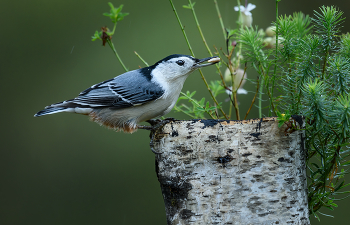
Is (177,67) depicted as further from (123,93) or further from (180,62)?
(123,93)

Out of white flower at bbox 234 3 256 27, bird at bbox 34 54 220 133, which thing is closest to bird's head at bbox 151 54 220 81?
bird at bbox 34 54 220 133

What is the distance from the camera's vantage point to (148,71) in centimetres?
120

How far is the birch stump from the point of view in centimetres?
85

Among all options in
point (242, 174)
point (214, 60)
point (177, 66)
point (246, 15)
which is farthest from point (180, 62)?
point (242, 174)

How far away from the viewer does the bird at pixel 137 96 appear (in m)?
1.13

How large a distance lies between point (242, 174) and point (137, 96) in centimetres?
49

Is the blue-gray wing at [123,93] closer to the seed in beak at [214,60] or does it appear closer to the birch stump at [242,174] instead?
the seed in beak at [214,60]

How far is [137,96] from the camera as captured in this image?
1141 millimetres

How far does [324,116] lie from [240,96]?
1499mm

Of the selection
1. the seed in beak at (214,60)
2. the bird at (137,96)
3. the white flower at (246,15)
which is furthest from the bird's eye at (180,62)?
the white flower at (246,15)

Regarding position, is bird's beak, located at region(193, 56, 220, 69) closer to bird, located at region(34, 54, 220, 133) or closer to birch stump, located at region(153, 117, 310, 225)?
bird, located at region(34, 54, 220, 133)

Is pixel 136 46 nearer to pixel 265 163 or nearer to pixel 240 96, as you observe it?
pixel 240 96

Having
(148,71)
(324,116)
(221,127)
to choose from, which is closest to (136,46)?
(148,71)

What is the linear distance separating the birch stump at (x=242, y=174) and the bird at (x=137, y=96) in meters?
0.29
